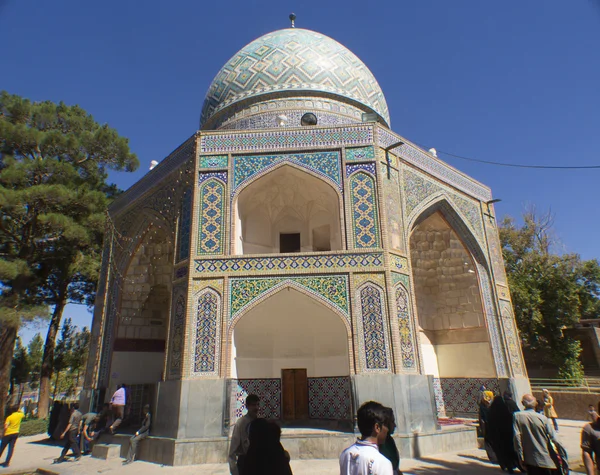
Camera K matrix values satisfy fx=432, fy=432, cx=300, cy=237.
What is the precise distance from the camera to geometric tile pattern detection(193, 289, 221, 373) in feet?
21.3

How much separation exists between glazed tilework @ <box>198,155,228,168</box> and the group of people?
5.32 m

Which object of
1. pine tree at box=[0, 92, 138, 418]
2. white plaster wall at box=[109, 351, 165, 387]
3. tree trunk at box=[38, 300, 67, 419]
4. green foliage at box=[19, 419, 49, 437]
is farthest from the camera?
tree trunk at box=[38, 300, 67, 419]

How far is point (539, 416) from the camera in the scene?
3.05m

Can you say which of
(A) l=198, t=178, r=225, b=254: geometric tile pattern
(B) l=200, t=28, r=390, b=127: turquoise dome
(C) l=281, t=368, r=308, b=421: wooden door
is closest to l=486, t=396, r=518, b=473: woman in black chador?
(C) l=281, t=368, r=308, b=421: wooden door

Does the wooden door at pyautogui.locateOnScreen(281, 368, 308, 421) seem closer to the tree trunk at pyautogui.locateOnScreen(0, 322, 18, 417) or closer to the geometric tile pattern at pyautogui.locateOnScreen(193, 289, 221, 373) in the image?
the geometric tile pattern at pyautogui.locateOnScreen(193, 289, 221, 373)

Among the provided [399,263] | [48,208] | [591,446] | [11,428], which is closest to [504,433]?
[591,446]

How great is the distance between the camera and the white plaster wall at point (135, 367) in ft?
30.3

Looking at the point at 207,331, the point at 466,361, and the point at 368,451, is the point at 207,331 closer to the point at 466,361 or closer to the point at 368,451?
the point at 368,451

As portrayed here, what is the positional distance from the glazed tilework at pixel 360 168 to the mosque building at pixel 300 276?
0.02 m

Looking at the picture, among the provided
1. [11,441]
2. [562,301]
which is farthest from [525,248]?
[11,441]

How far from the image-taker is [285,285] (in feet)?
22.5

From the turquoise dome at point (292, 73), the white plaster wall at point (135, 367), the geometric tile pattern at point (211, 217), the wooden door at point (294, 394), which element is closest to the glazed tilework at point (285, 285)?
the geometric tile pattern at point (211, 217)

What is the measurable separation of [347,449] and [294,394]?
6.54m

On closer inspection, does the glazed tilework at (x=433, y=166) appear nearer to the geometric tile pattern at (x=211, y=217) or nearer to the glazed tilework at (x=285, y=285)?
the glazed tilework at (x=285, y=285)
